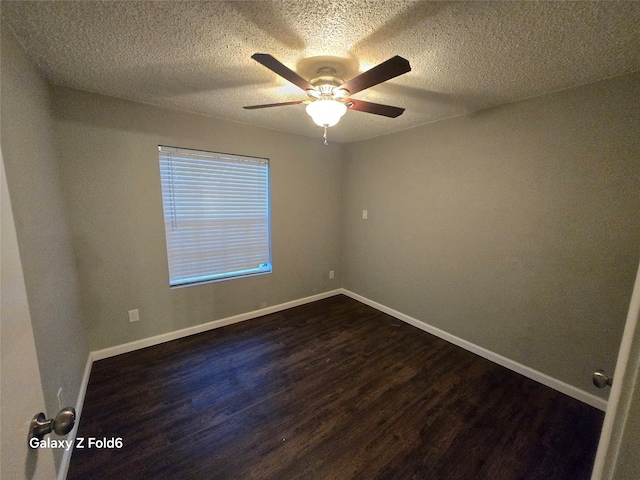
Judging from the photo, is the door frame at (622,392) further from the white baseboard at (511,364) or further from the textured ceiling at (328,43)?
the white baseboard at (511,364)

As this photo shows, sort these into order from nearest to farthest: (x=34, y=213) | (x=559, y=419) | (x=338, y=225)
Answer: (x=34, y=213), (x=559, y=419), (x=338, y=225)

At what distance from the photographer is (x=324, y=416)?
1672 millimetres

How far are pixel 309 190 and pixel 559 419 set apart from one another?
3.04 meters

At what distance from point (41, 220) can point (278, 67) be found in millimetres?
1516

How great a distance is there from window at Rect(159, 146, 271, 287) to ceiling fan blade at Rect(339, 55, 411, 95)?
172 cm

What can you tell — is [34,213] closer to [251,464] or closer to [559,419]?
[251,464]

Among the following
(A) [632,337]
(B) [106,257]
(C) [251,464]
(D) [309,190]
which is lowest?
(C) [251,464]

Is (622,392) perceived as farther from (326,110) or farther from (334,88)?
(334,88)

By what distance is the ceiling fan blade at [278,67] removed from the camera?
1.05 metres

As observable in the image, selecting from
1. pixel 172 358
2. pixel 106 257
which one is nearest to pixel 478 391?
pixel 172 358

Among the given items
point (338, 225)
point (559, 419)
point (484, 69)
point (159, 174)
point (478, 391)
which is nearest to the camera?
point (484, 69)

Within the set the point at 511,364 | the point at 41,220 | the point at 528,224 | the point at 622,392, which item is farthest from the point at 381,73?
the point at 511,364

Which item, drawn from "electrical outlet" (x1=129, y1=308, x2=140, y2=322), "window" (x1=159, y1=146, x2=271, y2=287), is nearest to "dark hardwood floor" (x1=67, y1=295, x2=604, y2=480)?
"electrical outlet" (x1=129, y1=308, x2=140, y2=322)

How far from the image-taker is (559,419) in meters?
1.68
